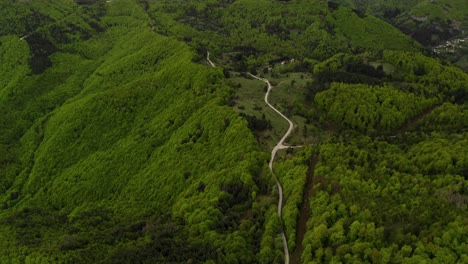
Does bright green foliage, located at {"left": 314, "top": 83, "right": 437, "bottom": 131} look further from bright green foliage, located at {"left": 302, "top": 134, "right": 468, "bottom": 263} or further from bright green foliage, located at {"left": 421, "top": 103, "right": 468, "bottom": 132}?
bright green foliage, located at {"left": 302, "top": 134, "right": 468, "bottom": 263}

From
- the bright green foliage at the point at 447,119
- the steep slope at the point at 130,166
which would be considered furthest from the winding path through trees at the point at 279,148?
the bright green foliage at the point at 447,119

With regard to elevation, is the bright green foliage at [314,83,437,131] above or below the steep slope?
above

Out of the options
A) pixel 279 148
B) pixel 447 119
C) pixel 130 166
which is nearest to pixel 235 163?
pixel 279 148

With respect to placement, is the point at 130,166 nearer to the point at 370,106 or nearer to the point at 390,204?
the point at 370,106

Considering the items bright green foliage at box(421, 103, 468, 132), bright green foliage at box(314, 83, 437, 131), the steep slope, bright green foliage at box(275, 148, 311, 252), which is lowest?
the steep slope

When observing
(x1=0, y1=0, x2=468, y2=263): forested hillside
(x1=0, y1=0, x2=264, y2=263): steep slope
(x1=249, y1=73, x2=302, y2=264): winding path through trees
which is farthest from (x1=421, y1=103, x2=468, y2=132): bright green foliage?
(x1=0, y1=0, x2=264, y2=263): steep slope

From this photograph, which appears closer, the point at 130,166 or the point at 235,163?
the point at 235,163

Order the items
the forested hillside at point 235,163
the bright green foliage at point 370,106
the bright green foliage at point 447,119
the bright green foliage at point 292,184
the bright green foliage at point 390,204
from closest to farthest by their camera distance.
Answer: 1. the bright green foliage at point 390,204
2. the forested hillside at point 235,163
3. the bright green foliage at point 292,184
4. the bright green foliage at point 447,119
5. the bright green foliage at point 370,106

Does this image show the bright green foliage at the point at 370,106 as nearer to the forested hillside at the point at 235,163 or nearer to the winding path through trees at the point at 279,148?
the forested hillside at the point at 235,163

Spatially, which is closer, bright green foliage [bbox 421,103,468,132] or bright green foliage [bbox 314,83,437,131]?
bright green foliage [bbox 421,103,468,132]
